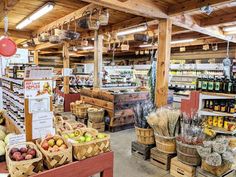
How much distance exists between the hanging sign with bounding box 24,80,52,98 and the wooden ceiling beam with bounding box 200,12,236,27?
458 cm

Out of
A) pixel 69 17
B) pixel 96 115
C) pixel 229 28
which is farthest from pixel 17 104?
pixel 229 28

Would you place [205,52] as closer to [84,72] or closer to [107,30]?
[107,30]

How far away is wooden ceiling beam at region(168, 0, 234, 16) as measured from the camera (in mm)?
3573

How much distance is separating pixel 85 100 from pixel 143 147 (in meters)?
3.57

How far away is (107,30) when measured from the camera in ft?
20.8

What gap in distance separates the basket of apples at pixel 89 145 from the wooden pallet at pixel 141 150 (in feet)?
6.05

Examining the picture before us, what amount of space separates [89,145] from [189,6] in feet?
10.8

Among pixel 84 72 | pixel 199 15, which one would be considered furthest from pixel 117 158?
pixel 84 72

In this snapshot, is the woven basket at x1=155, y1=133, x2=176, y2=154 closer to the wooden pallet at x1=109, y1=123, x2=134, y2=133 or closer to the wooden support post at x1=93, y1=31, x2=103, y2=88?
the wooden pallet at x1=109, y1=123, x2=134, y2=133

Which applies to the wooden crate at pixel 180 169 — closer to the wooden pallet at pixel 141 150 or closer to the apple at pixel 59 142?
the wooden pallet at pixel 141 150

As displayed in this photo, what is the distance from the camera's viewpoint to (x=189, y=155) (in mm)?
3158

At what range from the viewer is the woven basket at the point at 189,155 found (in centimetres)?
314

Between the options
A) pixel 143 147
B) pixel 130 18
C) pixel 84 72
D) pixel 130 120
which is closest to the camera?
pixel 143 147

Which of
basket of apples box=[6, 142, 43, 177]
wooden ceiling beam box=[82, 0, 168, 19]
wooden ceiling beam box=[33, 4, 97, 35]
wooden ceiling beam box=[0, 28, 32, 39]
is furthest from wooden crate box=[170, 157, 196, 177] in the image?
wooden ceiling beam box=[0, 28, 32, 39]
